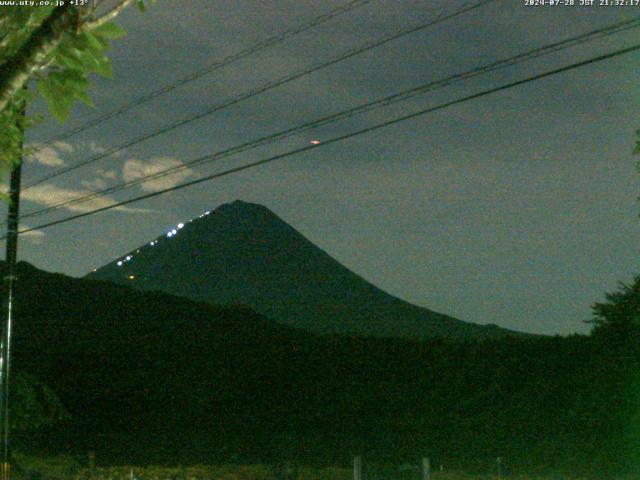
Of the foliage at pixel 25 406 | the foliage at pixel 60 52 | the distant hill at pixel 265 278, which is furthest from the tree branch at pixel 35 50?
the distant hill at pixel 265 278

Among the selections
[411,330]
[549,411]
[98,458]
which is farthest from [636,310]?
[411,330]

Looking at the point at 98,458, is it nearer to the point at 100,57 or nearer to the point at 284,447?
the point at 284,447

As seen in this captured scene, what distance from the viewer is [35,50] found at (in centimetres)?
352

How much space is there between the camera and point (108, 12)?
3.82 m

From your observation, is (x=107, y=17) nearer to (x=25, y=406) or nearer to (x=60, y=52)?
(x=60, y=52)

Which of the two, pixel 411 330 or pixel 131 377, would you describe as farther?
pixel 411 330

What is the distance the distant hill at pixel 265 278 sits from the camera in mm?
88744

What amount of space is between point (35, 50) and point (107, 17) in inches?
15.5

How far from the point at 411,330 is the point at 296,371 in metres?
49.7

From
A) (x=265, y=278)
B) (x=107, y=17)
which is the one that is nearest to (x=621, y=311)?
(x=107, y=17)

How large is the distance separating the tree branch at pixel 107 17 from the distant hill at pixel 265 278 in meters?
73.1

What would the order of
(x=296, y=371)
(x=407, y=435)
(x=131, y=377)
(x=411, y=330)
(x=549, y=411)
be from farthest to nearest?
(x=411, y=330) < (x=131, y=377) < (x=296, y=371) < (x=407, y=435) < (x=549, y=411)

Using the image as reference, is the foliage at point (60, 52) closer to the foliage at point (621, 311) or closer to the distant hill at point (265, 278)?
the foliage at point (621, 311)

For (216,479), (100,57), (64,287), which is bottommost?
(216,479)
